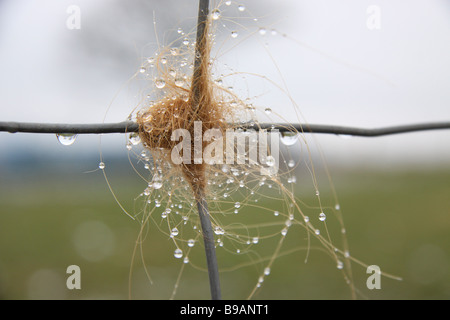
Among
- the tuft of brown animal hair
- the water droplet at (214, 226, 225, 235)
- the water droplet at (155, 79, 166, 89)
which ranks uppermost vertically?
the water droplet at (155, 79, 166, 89)

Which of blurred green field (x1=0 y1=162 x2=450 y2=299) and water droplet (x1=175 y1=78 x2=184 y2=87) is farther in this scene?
blurred green field (x1=0 y1=162 x2=450 y2=299)

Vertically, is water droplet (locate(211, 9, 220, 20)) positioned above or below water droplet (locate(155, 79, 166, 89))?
above

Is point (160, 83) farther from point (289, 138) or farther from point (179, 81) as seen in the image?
point (289, 138)

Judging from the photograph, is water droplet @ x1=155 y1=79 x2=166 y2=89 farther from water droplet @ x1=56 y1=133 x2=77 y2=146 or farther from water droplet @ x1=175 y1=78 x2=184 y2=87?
water droplet @ x1=56 y1=133 x2=77 y2=146

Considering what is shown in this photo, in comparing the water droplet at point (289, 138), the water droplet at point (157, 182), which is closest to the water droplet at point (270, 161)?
the water droplet at point (289, 138)

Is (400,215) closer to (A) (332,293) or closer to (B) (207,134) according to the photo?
(A) (332,293)

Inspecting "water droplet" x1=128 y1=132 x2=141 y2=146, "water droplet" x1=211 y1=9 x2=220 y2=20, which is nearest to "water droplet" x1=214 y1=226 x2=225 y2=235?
"water droplet" x1=128 y1=132 x2=141 y2=146
